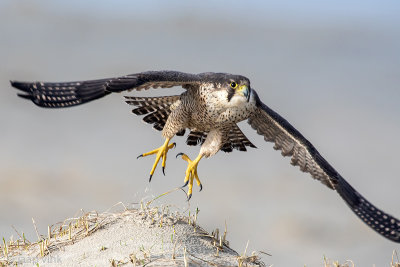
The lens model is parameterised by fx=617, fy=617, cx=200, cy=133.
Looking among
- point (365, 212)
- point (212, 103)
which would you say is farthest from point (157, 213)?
point (365, 212)

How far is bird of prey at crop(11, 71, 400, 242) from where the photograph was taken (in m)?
7.92

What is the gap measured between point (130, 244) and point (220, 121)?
2.06 m

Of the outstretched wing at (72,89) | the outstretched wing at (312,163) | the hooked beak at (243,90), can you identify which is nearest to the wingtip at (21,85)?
the outstretched wing at (72,89)

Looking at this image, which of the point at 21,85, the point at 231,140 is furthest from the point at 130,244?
the point at 231,140

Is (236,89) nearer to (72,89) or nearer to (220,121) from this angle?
(220,121)

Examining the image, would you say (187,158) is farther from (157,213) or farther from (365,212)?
(365,212)

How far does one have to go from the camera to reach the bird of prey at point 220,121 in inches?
312

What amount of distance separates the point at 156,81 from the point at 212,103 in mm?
965

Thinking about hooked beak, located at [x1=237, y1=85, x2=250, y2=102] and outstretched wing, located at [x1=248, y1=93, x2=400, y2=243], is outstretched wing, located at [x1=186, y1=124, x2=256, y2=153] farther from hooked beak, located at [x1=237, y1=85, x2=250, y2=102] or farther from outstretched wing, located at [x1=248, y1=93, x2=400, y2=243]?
hooked beak, located at [x1=237, y1=85, x2=250, y2=102]

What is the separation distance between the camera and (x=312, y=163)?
8.79 metres

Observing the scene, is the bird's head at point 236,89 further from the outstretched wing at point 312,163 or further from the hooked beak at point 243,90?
the outstretched wing at point 312,163

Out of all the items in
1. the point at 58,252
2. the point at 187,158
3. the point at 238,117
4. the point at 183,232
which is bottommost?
the point at 58,252

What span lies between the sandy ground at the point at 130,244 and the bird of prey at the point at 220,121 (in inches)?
28.3

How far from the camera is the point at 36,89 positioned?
22.2 ft
